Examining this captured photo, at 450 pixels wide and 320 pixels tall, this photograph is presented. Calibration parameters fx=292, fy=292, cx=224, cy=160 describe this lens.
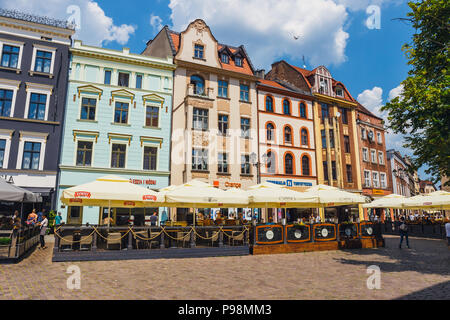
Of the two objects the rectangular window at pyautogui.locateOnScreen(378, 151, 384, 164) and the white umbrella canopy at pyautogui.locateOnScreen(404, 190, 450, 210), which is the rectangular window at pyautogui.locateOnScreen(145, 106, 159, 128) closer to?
the white umbrella canopy at pyautogui.locateOnScreen(404, 190, 450, 210)

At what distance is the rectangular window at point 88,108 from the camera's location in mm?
22844

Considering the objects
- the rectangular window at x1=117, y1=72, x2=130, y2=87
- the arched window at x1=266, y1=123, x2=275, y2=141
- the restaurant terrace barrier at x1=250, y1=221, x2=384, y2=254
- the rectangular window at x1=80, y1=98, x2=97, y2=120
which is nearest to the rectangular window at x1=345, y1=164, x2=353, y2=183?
the arched window at x1=266, y1=123, x2=275, y2=141

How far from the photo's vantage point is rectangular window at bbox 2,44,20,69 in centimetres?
2158

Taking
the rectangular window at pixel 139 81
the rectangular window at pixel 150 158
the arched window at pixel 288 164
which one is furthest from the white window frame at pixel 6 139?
the arched window at pixel 288 164

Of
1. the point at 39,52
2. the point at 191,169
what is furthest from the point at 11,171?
the point at 191,169

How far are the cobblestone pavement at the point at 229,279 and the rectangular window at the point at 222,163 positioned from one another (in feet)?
48.1

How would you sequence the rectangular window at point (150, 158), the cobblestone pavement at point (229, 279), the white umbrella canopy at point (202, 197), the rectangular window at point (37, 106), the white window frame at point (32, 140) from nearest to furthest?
the cobblestone pavement at point (229, 279), the white umbrella canopy at point (202, 197), the white window frame at point (32, 140), the rectangular window at point (37, 106), the rectangular window at point (150, 158)

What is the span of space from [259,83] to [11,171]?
22.5 meters

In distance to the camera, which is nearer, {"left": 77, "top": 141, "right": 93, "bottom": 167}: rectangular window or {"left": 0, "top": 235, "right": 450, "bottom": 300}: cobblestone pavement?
{"left": 0, "top": 235, "right": 450, "bottom": 300}: cobblestone pavement

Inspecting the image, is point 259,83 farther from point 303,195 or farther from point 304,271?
point 304,271

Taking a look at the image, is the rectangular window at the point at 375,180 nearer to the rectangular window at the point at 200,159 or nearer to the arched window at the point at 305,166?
the arched window at the point at 305,166

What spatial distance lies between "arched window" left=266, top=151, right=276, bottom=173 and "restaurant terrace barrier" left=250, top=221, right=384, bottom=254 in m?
12.8

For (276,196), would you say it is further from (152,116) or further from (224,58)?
(224,58)

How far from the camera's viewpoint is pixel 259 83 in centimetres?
2991
